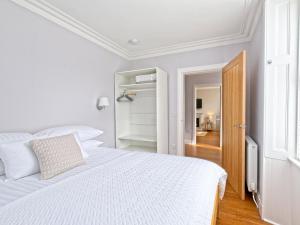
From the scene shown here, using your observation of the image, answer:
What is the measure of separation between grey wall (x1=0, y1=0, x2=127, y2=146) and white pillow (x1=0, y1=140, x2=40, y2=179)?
→ 1.53ft

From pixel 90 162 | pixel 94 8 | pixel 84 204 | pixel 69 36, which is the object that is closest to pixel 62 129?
pixel 90 162

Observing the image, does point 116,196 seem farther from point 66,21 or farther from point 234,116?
point 66,21

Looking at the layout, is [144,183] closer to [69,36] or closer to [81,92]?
[81,92]

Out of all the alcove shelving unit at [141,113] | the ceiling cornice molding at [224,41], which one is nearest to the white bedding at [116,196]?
the alcove shelving unit at [141,113]

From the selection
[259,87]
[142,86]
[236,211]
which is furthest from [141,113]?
[236,211]

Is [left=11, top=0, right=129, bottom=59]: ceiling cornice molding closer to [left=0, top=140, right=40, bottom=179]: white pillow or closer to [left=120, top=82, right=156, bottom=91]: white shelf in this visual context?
[left=120, top=82, right=156, bottom=91]: white shelf

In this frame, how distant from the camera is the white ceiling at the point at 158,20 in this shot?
187 centimetres

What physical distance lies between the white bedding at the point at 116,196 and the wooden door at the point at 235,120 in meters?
0.82

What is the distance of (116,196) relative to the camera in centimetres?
95

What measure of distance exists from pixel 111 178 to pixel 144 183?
274mm

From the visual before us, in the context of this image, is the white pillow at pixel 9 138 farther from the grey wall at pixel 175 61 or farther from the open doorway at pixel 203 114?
the open doorway at pixel 203 114

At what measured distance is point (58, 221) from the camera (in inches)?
29.3

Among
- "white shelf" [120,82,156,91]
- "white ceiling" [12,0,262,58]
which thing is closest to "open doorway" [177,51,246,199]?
"white ceiling" [12,0,262,58]

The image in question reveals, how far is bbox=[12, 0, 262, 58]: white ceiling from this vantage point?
1871 mm
